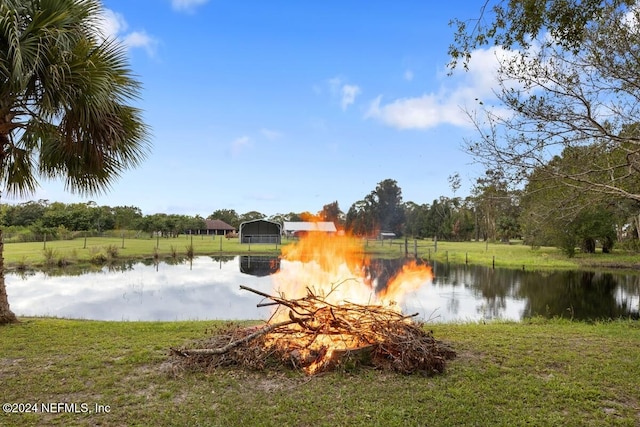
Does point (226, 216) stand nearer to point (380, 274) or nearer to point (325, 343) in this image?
point (380, 274)

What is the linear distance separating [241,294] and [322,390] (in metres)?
13.5

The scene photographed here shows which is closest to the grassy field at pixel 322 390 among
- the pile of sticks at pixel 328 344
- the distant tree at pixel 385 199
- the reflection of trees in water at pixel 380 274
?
the pile of sticks at pixel 328 344

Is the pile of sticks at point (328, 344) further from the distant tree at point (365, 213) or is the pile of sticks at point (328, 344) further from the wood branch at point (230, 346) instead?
the distant tree at point (365, 213)

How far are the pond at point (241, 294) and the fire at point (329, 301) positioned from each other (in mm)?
2298

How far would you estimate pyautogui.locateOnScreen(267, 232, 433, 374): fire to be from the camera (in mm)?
6083

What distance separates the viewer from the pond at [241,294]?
14117 mm

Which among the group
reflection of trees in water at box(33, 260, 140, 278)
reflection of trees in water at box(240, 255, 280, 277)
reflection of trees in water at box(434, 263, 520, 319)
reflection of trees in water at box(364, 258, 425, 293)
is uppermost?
reflection of trees in water at box(364, 258, 425, 293)

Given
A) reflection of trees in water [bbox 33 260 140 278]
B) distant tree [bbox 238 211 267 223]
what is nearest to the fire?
reflection of trees in water [bbox 33 260 140 278]

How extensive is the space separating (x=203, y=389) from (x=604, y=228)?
40.8m

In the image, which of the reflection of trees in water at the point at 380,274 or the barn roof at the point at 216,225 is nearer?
the reflection of trees in water at the point at 380,274

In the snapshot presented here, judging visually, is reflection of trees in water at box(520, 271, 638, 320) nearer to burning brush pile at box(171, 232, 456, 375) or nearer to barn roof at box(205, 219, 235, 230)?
burning brush pile at box(171, 232, 456, 375)

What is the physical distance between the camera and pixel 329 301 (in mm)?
7422

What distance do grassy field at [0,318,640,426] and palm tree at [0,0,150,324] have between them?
372cm

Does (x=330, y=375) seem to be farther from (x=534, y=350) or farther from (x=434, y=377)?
(x=534, y=350)
